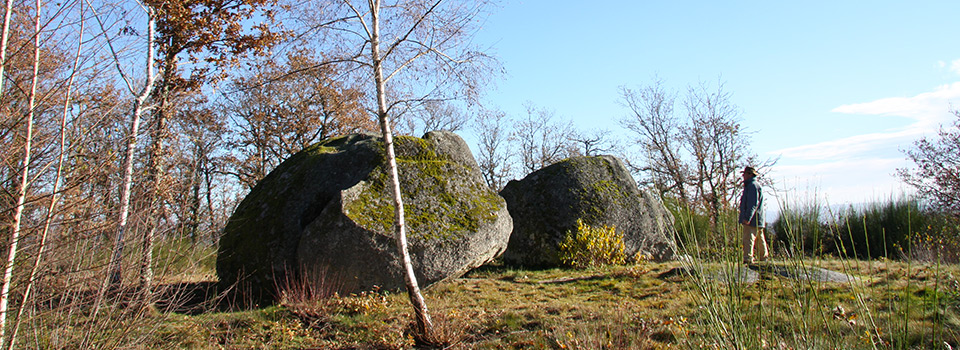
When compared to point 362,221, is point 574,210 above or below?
above

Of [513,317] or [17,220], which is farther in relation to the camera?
Answer: [513,317]

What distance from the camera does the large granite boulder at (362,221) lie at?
682cm

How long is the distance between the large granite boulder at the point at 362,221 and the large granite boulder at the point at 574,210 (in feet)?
7.91

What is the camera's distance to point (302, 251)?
698cm

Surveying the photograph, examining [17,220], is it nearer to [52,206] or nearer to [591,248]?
[52,206]

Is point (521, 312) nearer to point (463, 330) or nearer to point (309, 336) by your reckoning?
point (463, 330)

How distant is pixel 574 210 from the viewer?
33.6ft

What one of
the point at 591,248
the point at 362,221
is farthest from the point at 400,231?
the point at 591,248

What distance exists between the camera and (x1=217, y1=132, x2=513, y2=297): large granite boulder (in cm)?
682

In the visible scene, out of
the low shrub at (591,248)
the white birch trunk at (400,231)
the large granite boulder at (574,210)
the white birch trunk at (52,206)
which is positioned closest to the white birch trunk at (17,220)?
the white birch trunk at (52,206)

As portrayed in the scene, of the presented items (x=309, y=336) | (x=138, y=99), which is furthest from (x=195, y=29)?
(x=309, y=336)

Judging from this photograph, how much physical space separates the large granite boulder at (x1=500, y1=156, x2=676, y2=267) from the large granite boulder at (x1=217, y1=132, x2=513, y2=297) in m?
2.41

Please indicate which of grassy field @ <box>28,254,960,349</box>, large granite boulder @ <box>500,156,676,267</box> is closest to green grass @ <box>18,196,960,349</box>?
grassy field @ <box>28,254,960,349</box>

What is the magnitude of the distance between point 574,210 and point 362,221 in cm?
473
